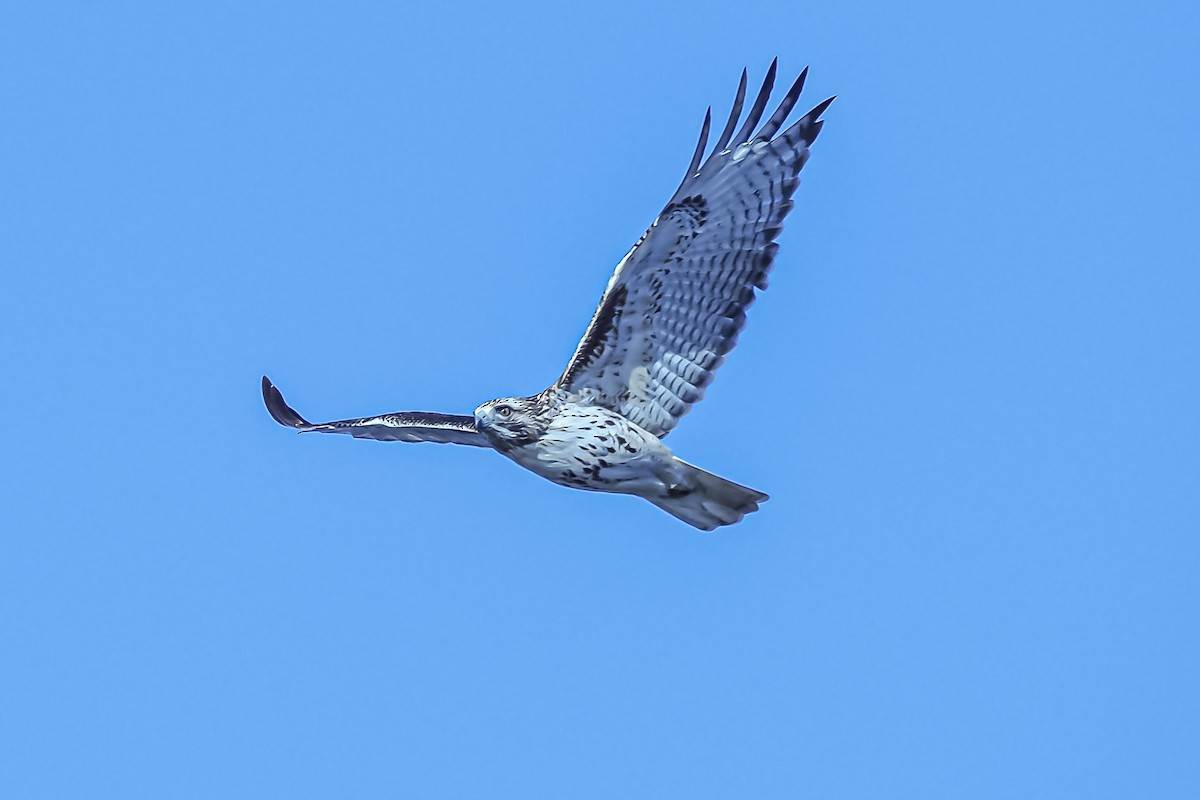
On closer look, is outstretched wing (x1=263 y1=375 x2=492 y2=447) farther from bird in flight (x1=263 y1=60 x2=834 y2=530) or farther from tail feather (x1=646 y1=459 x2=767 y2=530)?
tail feather (x1=646 y1=459 x2=767 y2=530)

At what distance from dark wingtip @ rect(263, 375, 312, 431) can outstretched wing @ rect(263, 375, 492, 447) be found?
0.22 meters

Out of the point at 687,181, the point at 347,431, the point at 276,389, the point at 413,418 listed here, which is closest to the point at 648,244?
the point at 687,181

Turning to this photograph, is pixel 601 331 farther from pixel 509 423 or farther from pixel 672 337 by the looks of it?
pixel 509 423

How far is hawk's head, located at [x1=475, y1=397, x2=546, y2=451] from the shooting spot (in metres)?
11.9

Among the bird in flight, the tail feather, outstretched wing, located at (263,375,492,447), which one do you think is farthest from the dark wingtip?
the tail feather

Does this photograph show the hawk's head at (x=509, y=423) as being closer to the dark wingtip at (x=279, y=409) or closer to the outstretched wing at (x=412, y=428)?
the outstretched wing at (x=412, y=428)

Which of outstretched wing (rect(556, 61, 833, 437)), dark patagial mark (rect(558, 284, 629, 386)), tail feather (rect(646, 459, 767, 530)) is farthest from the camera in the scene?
tail feather (rect(646, 459, 767, 530))

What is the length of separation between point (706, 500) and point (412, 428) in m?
2.07

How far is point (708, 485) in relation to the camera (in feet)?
40.9

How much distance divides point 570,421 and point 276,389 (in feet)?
11.9

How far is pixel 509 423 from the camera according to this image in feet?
39.2

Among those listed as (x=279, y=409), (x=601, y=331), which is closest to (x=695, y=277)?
(x=601, y=331)

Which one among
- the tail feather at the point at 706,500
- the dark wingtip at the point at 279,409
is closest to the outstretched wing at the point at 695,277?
the tail feather at the point at 706,500

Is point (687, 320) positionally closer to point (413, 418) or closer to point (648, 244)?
point (648, 244)
